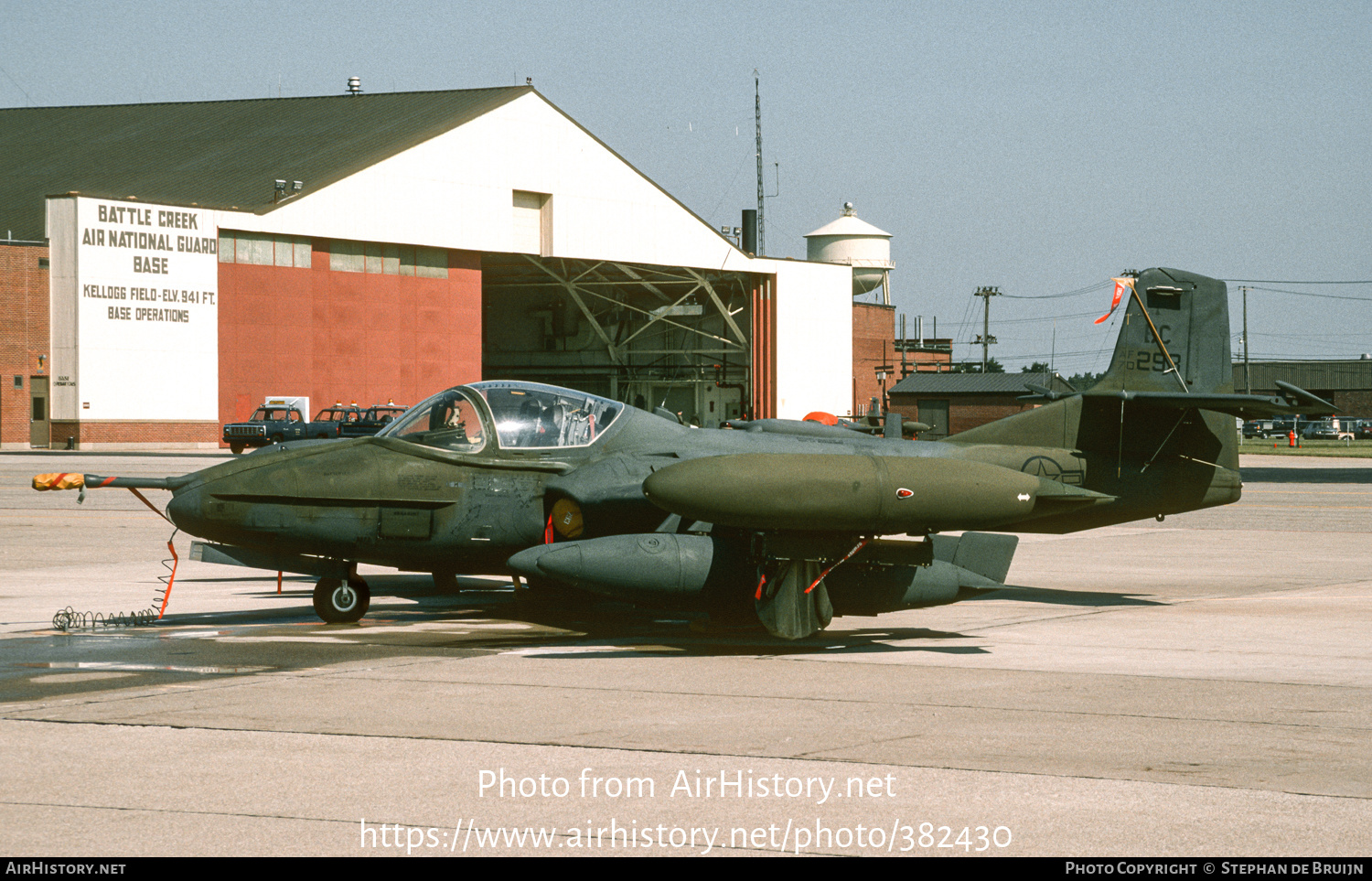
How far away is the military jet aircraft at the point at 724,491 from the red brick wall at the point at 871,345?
254ft

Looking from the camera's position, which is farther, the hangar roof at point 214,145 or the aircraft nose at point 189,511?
the hangar roof at point 214,145

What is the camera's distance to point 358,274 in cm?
6381

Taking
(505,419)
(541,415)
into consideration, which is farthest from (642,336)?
(505,419)

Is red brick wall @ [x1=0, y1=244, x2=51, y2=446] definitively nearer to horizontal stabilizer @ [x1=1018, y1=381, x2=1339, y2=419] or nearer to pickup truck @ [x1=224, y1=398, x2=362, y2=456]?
pickup truck @ [x1=224, y1=398, x2=362, y2=456]

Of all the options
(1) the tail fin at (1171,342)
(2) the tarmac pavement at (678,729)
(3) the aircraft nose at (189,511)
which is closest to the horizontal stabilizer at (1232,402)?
(1) the tail fin at (1171,342)

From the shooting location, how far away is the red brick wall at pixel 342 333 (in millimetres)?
60500

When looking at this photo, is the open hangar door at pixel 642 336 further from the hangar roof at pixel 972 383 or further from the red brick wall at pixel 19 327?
the red brick wall at pixel 19 327

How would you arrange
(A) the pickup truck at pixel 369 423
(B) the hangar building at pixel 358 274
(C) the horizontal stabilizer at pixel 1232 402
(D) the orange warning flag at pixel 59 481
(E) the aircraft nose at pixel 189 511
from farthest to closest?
(B) the hangar building at pixel 358 274 → (A) the pickup truck at pixel 369 423 → (C) the horizontal stabilizer at pixel 1232 402 → (E) the aircraft nose at pixel 189 511 → (D) the orange warning flag at pixel 59 481

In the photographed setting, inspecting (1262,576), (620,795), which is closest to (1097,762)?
(620,795)

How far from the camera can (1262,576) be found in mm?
19406

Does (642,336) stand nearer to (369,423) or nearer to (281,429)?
(281,429)

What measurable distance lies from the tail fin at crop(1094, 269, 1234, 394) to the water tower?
3101 inches

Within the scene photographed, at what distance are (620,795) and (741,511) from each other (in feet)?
15.3

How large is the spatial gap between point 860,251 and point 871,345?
6.77 metres
